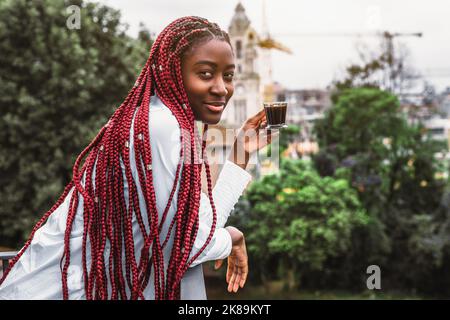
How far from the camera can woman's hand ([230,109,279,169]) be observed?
1.74 m

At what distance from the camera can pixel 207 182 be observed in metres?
1.58

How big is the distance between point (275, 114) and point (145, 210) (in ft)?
2.05

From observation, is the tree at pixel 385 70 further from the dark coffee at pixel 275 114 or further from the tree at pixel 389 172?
the dark coffee at pixel 275 114

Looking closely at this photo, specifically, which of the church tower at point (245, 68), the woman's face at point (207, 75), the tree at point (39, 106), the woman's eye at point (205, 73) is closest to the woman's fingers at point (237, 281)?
the woman's face at point (207, 75)

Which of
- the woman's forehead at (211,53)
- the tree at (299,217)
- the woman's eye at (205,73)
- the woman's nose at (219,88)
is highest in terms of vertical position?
the woman's forehead at (211,53)

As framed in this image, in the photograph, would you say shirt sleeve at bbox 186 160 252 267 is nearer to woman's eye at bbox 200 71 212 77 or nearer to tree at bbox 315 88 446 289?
woman's eye at bbox 200 71 212 77

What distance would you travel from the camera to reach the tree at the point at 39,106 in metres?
10.1

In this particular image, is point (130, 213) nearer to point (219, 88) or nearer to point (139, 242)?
point (139, 242)

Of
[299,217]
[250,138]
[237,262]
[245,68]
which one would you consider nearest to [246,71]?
[245,68]

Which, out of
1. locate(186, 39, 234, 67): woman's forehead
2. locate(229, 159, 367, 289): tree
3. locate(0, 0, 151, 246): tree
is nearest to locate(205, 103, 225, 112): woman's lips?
locate(186, 39, 234, 67): woman's forehead

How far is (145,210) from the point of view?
58.3 inches

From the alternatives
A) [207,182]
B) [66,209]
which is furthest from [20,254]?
[207,182]

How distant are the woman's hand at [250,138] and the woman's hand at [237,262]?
7.8 inches

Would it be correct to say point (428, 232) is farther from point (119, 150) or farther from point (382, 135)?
point (119, 150)
